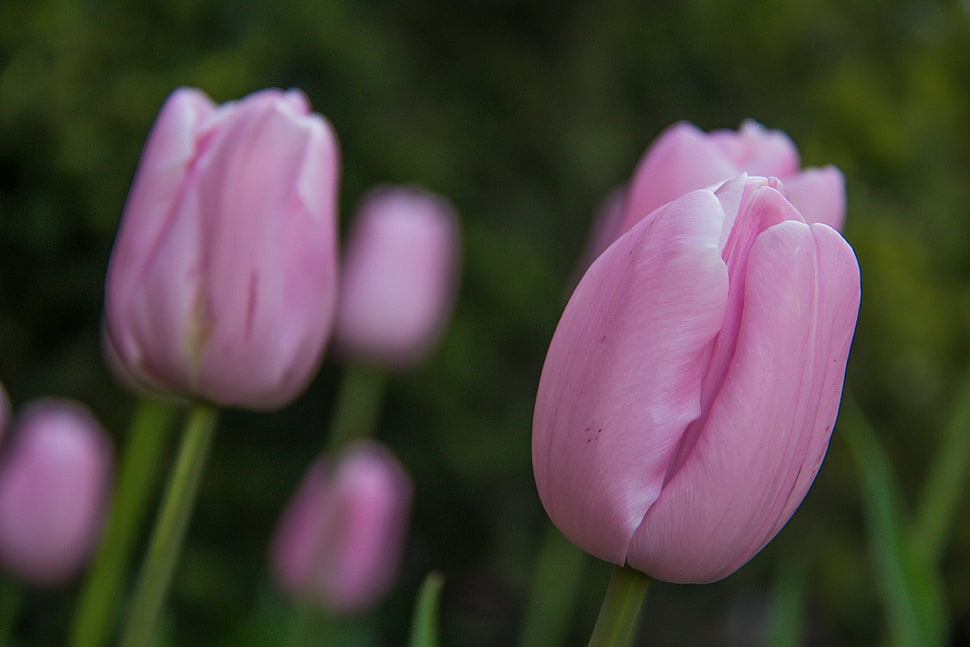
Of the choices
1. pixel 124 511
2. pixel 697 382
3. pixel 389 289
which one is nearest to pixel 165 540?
pixel 697 382

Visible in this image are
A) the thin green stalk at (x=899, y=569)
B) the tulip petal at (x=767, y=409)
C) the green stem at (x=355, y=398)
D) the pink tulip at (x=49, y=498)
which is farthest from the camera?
the green stem at (x=355, y=398)

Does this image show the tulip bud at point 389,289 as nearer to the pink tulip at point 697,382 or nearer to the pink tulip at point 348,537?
the pink tulip at point 348,537

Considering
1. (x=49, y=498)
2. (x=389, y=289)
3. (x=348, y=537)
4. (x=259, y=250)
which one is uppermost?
(x=259, y=250)

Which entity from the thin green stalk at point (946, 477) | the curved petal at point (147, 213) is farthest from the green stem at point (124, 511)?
the thin green stalk at point (946, 477)

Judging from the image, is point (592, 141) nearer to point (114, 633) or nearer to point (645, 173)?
point (114, 633)

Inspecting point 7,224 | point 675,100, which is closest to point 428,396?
point 675,100

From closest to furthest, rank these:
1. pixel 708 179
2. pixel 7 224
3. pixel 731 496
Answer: pixel 731 496, pixel 708 179, pixel 7 224

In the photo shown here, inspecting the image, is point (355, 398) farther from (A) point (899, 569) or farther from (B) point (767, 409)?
(B) point (767, 409)
